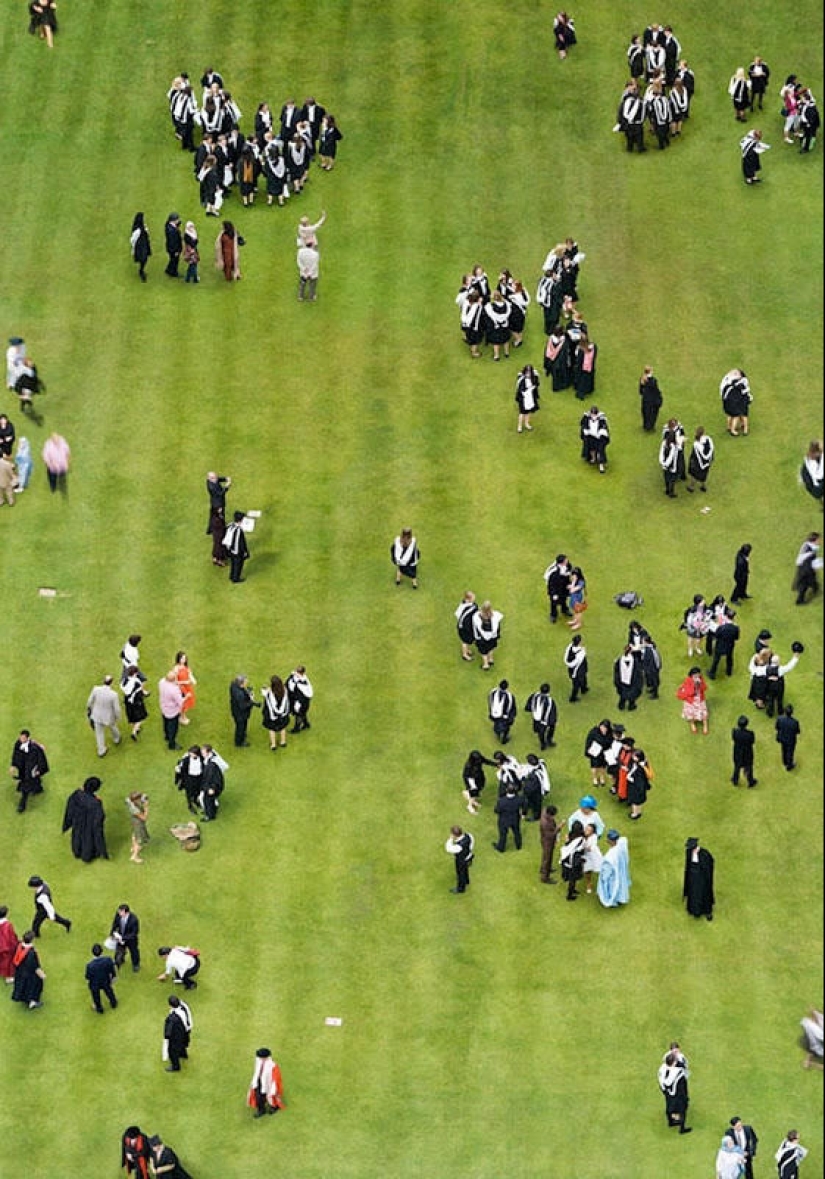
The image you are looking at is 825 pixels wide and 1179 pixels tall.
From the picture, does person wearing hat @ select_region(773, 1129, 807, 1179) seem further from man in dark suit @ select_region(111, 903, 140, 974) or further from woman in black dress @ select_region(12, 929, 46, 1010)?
woman in black dress @ select_region(12, 929, 46, 1010)

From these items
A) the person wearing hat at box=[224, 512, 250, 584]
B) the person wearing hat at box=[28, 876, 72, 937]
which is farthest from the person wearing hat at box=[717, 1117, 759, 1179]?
the person wearing hat at box=[224, 512, 250, 584]

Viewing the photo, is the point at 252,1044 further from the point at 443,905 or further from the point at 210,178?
the point at 210,178

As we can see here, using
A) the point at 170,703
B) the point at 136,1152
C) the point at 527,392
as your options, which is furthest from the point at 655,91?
the point at 136,1152

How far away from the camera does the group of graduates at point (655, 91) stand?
7444 cm

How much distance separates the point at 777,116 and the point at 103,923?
30.1 meters

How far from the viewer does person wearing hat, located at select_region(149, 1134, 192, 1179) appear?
4969 centimetres

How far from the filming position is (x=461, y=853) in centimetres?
5488

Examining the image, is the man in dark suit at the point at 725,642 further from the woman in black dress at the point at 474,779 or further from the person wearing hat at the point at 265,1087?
the person wearing hat at the point at 265,1087

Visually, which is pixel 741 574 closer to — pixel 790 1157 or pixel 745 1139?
pixel 745 1139

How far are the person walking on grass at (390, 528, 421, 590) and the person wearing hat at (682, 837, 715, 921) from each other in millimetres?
9512

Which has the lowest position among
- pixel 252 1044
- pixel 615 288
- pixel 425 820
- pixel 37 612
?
pixel 252 1044

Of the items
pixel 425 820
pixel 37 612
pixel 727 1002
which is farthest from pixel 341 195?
pixel 727 1002

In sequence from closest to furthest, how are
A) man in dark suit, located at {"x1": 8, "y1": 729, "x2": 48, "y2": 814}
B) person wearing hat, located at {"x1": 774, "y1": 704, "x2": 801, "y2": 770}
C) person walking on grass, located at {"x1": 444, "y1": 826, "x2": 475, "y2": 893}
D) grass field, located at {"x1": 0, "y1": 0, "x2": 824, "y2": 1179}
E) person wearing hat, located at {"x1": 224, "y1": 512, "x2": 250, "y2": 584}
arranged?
grass field, located at {"x1": 0, "y1": 0, "x2": 824, "y2": 1179}, person walking on grass, located at {"x1": 444, "y1": 826, "x2": 475, "y2": 893}, man in dark suit, located at {"x1": 8, "y1": 729, "x2": 48, "y2": 814}, person wearing hat, located at {"x1": 774, "y1": 704, "x2": 801, "y2": 770}, person wearing hat, located at {"x1": 224, "y1": 512, "x2": 250, "y2": 584}

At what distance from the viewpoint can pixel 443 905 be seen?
5544cm
